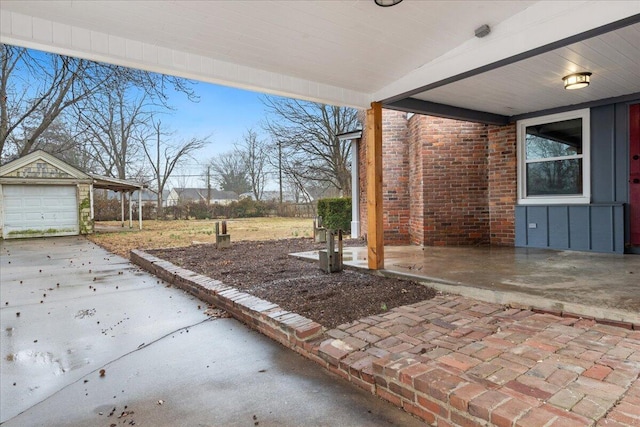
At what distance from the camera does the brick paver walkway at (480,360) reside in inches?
70.0

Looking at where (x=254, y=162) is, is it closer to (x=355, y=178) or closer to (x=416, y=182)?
(x=355, y=178)

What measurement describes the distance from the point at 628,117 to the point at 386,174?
158 inches

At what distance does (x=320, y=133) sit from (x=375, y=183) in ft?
42.3

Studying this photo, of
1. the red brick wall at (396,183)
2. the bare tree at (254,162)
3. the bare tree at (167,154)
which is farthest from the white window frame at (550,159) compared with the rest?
the bare tree at (167,154)

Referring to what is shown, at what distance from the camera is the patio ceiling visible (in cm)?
279

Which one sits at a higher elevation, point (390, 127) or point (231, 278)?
point (390, 127)

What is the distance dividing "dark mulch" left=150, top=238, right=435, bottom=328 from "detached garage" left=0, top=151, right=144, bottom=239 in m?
9.87

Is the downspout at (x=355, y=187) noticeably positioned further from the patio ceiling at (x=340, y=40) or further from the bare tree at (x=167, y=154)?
the bare tree at (x=167, y=154)

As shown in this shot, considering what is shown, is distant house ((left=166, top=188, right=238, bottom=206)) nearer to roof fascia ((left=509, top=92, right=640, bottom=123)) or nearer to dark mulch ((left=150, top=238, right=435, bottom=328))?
dark mulch ((left=150, top=238, right=435, bottom=328))

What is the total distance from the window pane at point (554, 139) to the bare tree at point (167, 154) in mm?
26138

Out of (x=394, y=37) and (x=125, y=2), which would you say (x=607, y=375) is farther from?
(x=125, y=2)

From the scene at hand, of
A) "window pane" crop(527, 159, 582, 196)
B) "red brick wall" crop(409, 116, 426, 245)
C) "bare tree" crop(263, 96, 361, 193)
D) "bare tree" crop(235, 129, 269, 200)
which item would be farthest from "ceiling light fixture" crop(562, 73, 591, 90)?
"bare tree" crop(235, 129, 269, 200)

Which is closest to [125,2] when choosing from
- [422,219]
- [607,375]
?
[607,375]

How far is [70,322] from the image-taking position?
3.82 m
